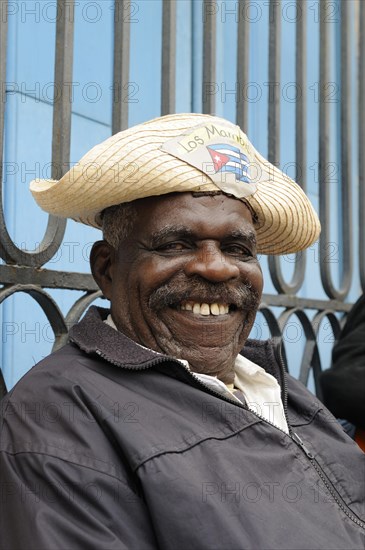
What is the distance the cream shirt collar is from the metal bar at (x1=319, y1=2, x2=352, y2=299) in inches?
48.0

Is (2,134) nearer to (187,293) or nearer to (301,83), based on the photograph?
(187,293)

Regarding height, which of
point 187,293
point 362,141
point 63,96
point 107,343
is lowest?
point 107,343

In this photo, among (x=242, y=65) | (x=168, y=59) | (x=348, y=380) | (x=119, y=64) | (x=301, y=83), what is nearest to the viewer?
(x=119, y=64)

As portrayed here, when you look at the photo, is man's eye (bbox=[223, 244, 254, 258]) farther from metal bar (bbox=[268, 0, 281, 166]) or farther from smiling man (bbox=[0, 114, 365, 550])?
metal bar (bbox=[268, 0, 281, 166])

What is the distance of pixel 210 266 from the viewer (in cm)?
201

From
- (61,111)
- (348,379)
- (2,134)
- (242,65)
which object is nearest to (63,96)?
(61,111)

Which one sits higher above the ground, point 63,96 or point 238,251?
point 63,96

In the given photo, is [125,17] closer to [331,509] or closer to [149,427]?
[149,427]

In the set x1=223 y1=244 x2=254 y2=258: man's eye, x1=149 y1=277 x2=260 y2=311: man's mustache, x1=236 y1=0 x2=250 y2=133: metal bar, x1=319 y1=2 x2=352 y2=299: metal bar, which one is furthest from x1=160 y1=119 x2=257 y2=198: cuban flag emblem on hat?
x1=319 y1=2 x2=352 y2=299: metal bar

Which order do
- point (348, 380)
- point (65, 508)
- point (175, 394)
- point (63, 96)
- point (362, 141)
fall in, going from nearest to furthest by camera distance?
1. point (65, 508)
2. point (175, 394)
3. point (63, 96)
4. point (348, 380)
5. point (362, 141)

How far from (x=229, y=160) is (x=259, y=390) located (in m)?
0.60

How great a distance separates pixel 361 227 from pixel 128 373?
80.4 inches

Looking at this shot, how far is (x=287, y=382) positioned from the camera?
7.80 feet

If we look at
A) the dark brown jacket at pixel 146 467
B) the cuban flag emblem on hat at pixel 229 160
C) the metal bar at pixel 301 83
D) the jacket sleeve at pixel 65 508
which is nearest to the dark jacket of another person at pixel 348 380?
the metal bar at pixel 301 83
